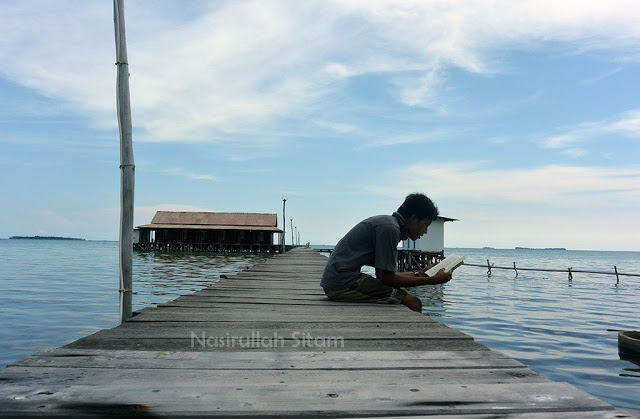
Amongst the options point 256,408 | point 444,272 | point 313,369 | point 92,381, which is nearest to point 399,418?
point 256,408

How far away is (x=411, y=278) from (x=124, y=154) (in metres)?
2.76

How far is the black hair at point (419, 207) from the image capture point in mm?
4449

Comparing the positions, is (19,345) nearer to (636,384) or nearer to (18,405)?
(18,405)

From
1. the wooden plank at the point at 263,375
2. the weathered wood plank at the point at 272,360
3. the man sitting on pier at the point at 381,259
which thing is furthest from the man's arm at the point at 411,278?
the wooden plank at the point at 263,375

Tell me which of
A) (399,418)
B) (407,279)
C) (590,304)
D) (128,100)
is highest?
(128,100)

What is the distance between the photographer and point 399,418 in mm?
1755

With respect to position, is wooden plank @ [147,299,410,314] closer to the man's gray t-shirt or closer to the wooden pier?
the man's gray t-shirt

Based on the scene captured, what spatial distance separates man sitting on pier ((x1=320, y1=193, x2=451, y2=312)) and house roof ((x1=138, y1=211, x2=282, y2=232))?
38.4 meters

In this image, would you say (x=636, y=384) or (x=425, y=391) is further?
(x=636, y=384)

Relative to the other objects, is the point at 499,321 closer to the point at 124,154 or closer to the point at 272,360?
the point at 124,154

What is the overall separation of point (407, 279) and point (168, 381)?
264cm

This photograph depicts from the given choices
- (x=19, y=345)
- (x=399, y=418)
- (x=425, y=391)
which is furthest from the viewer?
(x=19, y=345)

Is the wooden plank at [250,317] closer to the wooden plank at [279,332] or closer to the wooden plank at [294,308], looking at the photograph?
the wooden plank at [294,308]

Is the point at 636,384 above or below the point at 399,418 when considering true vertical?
below
